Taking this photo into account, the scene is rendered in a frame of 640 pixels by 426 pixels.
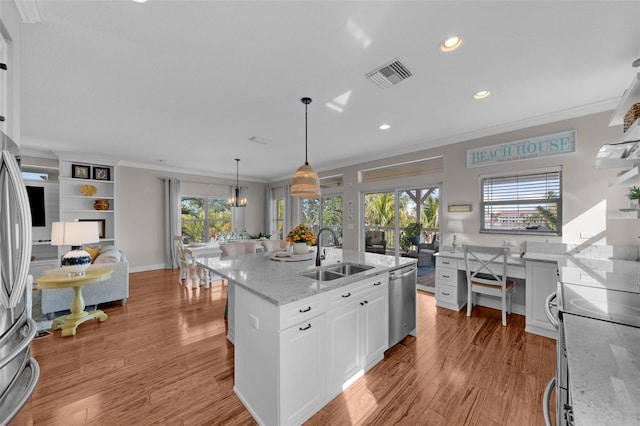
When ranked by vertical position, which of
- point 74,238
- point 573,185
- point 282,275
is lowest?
point 282,275

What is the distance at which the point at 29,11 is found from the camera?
149 centimetres

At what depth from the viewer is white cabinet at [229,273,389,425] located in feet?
4.92

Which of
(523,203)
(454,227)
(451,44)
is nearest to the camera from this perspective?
(451,44)

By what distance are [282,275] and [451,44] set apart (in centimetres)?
223

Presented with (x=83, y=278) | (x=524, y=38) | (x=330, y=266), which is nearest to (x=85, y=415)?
(x=83, y=278)

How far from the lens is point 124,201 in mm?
5867

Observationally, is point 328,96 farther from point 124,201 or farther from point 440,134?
point 124,201

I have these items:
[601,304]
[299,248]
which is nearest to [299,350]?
[299,248]

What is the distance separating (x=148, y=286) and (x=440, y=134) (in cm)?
591

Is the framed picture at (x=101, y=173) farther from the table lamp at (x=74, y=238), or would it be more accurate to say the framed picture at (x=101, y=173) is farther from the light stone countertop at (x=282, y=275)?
the light stone countertop at (x=282, y=275)

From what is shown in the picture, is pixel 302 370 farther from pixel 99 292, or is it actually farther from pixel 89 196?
pixel 89 196

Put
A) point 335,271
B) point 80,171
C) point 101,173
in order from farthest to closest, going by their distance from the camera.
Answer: point 101,173 → point 80,171 → point 335,271

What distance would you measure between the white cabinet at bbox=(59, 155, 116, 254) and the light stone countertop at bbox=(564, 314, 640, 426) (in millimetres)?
7161

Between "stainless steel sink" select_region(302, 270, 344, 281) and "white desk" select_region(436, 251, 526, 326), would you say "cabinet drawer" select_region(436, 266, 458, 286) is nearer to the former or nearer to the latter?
"white desk" select_region(436, 251, 526, 326)
